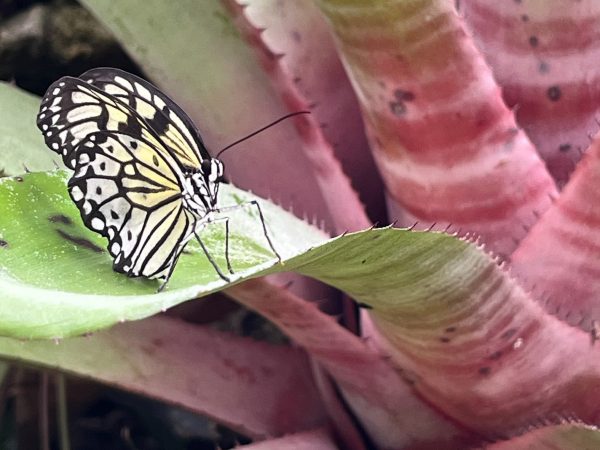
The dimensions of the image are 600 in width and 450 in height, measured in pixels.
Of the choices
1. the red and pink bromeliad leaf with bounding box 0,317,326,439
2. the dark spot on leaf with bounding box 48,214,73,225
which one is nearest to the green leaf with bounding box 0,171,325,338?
the dark spot on leaf with bounding box 48,214,73,225

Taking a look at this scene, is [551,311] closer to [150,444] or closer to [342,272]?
[342,272]

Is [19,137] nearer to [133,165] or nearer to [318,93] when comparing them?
[133,165]

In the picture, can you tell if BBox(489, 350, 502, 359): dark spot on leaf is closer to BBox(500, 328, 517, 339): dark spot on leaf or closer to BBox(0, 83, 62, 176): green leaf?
BBox(500, 328, 517, 339): dark spot on leaf

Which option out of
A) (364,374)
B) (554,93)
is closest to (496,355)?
(364,374)

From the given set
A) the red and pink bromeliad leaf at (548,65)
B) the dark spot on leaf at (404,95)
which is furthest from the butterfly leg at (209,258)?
the red and pink bromeliad leaf at (548,65)

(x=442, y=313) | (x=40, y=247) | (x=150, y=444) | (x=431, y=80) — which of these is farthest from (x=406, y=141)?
(x=150, y=444)

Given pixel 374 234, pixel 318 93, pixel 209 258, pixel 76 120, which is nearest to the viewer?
pixel 374 234

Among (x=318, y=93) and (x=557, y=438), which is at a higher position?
(x=318, y=93)
